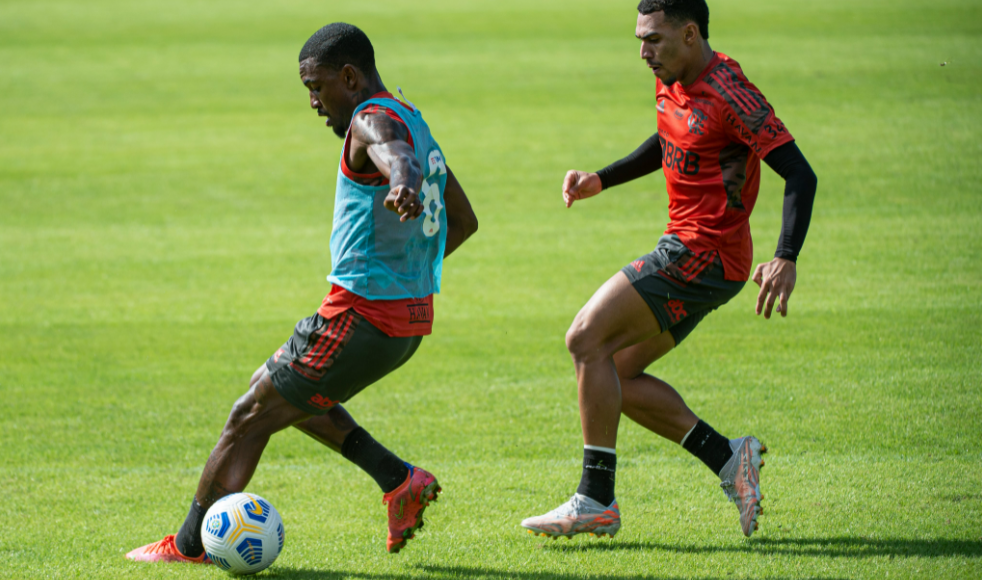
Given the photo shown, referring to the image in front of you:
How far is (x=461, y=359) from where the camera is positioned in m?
8.64

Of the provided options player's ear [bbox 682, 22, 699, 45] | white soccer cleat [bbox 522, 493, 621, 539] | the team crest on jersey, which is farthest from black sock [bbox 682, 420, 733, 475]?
player's ear [bbox 682, 22, 699, 45]

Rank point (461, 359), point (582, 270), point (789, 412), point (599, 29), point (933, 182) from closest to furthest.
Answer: point (789, 412)
point (461, 359)
point (582, 270)
point (933, 182)
point (599, 29)

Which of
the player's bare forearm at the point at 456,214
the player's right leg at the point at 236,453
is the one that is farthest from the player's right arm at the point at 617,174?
the player's right leg at the point at 236,453

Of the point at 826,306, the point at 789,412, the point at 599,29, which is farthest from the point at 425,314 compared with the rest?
the point at 599,29

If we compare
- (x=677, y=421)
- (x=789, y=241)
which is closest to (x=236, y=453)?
(x=677, y=421)

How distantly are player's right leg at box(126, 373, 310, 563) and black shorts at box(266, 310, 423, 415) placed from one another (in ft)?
0.31

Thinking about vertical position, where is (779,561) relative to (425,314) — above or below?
below

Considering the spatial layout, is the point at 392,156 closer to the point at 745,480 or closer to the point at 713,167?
the point at 713,167

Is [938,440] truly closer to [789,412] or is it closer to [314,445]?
[789,412]

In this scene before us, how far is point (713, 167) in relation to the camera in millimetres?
4848

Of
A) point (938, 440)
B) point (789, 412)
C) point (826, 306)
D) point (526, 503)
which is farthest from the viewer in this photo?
point (826, 306)

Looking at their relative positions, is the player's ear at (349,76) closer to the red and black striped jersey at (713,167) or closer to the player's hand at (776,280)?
the red and black striped jersey at (713,167)

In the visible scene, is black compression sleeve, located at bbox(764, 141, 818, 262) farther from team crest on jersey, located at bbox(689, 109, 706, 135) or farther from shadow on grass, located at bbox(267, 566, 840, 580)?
shadow on grass, located at bbox(267, 566, 840, 580)

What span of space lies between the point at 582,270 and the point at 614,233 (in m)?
1.73
